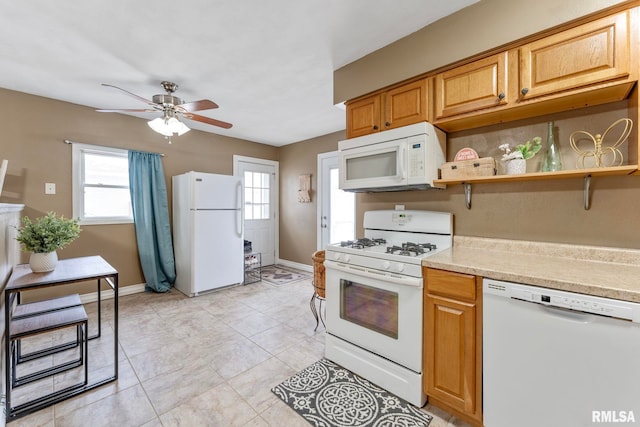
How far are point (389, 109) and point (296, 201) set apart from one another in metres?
3.20

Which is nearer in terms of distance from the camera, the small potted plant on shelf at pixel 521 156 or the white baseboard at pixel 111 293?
the small potted plant on shelf at pixel 521 156

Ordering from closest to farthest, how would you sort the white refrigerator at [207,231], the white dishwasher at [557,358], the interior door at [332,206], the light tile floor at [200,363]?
the white dishwasher at [557,358], the light tile floor at [200,363], the white refrigerator at [207,231], the interior door at [332,206]

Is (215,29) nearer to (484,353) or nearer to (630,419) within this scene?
(484,353)

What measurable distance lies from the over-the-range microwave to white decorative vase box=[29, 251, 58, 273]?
2195 millimetres

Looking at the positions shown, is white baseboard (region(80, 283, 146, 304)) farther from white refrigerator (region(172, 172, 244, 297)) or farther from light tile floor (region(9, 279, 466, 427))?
white refrigerator (region(172, 172, 244, 297))

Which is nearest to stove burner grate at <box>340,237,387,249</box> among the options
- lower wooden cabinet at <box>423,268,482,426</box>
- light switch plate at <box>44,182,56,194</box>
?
lower wooden cabinet at <box>423,268,482,426</box>

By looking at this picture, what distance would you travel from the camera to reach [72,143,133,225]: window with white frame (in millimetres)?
3252

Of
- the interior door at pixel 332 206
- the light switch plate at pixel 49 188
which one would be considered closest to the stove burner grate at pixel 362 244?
the interior door at pixel 332 206

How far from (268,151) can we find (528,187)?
4392 mm

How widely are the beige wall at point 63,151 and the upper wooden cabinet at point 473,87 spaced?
372cm

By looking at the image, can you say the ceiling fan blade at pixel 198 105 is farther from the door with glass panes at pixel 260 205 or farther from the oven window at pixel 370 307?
the door with glass panes at pixel 260 205

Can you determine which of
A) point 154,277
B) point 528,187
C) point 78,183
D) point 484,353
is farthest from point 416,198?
point 78,183

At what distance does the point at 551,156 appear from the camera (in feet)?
5.28

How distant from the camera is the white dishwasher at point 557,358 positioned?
1036 millimetres
